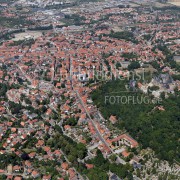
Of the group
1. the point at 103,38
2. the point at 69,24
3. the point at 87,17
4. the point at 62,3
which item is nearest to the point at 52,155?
the point at 103,38

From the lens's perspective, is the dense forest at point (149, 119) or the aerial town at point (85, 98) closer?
the aerial town at point (85, 98)

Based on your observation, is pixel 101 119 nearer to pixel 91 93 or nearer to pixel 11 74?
pixel 91 93

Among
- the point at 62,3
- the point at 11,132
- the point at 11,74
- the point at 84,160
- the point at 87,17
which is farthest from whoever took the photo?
the point at 62,3

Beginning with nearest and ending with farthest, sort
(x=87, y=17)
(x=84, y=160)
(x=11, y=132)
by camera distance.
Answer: (x=84, y=160), (x=11, y=132), (x=87, y=17)

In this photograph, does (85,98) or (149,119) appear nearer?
(149,119)

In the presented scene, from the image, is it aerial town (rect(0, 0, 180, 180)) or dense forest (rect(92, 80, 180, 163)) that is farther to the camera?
dense forest (rect(92, 80, 180, 163))
